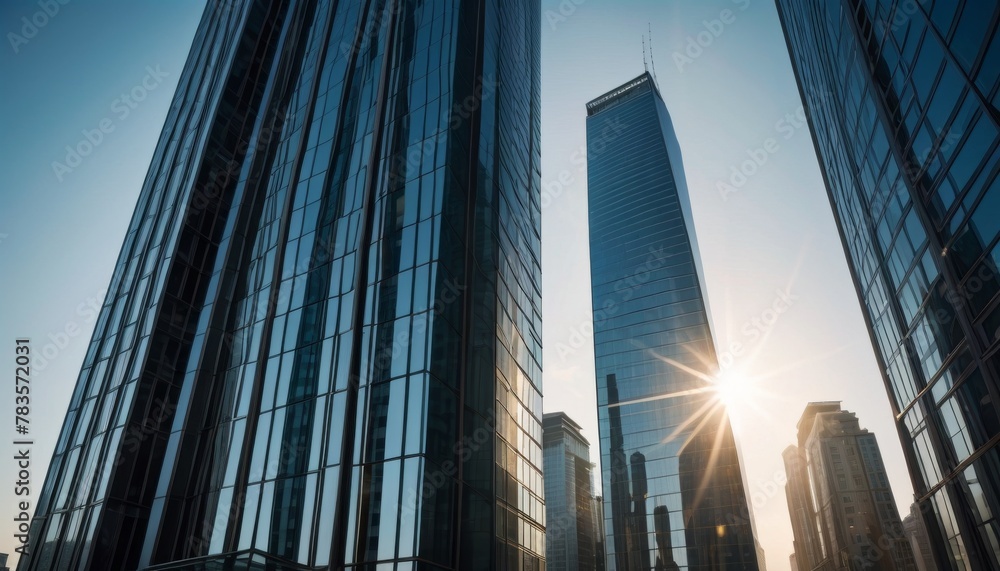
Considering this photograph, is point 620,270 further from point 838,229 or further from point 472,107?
point 472,107

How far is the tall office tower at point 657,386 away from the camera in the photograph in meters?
93.6

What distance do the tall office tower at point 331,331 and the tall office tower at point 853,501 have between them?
138697 mm

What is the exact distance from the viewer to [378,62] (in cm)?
3691

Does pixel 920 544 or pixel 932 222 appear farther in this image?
pixel 920 544

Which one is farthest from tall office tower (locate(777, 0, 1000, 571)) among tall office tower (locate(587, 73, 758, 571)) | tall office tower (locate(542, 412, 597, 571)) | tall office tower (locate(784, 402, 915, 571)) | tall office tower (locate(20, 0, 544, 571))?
tall office tower (locate(542, 412, 597, 571))

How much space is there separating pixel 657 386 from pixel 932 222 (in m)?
84.4

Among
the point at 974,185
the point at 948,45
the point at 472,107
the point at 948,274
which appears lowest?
the point at 948,274

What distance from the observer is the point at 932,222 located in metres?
23.1

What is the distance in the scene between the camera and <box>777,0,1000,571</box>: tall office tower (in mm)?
19406

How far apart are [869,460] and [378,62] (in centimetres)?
15559

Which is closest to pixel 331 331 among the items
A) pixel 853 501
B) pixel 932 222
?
pixel 932 222

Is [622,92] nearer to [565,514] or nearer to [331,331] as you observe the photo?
[565,514]

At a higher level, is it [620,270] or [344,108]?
[620,270]

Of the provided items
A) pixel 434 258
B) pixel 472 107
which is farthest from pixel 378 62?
pixel 434 258
